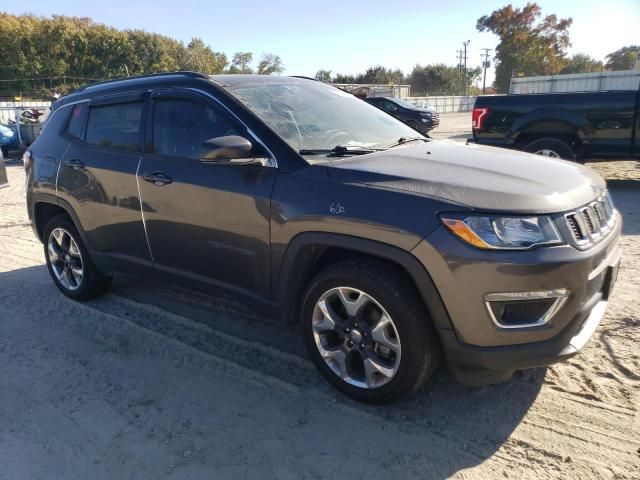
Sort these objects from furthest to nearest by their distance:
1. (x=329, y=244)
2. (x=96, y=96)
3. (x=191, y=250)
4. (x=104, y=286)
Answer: (x=104, y=286) → (x=96, y=96) → (x=191, y=250) → (x=329, y=244)

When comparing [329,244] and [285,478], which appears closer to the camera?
[285,478]

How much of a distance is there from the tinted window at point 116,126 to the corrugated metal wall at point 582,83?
24.1 metres

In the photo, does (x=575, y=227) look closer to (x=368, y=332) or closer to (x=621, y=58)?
(x=368, y=332)

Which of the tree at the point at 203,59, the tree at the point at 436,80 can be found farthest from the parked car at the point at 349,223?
the tree at the point at 436,80

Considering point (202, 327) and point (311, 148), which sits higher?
point (311, 148)

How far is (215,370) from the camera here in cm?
335

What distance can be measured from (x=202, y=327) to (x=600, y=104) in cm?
690

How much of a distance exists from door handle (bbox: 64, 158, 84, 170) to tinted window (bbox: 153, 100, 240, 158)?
3.04ft

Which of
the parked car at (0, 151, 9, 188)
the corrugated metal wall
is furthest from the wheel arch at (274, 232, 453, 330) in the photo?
the corrugated metal wall

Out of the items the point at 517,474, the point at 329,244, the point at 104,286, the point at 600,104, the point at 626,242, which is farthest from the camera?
the point at 600,104

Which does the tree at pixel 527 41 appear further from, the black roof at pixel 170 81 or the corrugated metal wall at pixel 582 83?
the black roof at pixel 170 81

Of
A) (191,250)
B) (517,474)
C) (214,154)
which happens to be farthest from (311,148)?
(517,474)

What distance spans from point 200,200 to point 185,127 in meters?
0.59

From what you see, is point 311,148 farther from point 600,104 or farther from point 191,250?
point 600,104
